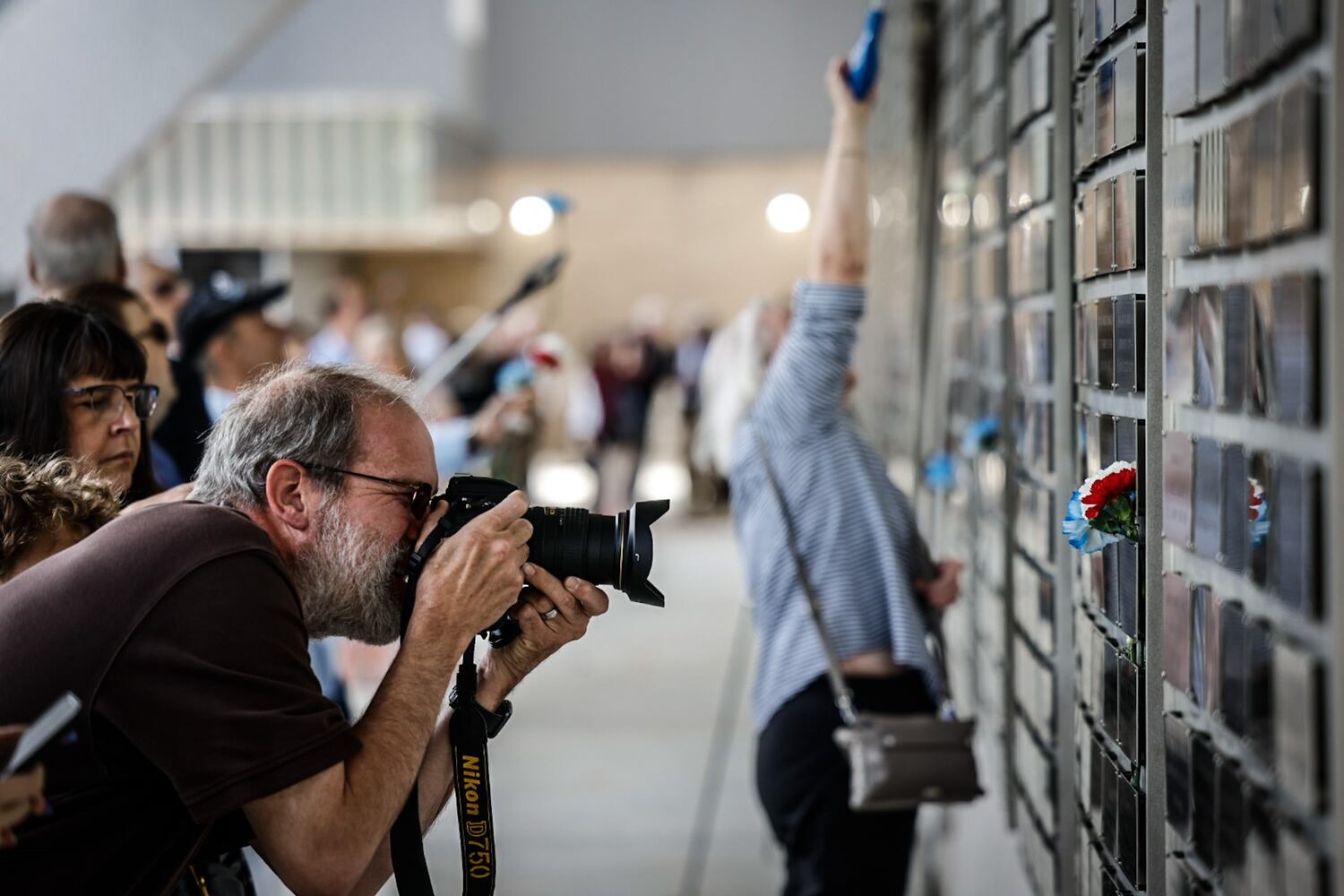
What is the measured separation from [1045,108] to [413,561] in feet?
3.52

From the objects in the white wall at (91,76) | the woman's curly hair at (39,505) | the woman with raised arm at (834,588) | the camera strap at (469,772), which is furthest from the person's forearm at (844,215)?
the white wall at (91,76)

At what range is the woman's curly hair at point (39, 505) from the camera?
1.64 metres

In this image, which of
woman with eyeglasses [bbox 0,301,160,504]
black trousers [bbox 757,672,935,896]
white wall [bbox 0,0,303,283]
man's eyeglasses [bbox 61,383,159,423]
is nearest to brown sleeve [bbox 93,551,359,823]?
woman with eyeglasses [bbox 0,301,160,504]

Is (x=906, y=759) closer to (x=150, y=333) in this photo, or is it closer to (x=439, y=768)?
(x=439, y=768)

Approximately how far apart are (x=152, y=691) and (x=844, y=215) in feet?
5.13

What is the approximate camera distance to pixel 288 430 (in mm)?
1652

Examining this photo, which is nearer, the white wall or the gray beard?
the gray beard

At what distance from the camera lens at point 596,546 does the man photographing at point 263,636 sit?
0.03 m

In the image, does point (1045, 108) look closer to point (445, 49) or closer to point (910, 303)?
point (910, 303)

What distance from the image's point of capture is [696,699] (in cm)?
629

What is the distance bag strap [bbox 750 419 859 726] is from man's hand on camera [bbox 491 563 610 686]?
0.76 meters

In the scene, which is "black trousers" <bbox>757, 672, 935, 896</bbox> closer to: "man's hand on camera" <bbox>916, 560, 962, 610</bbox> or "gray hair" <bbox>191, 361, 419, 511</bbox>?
"man's hand on camera" <bbox>916, 560, 962, 610</bbox>

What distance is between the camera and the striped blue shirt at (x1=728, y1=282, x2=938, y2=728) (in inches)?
101

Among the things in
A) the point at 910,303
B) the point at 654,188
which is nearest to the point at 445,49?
the point at 654,188
